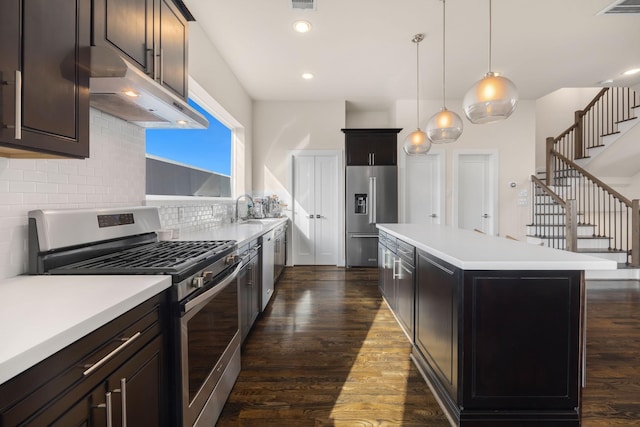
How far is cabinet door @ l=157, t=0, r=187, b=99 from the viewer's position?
182 centimetres

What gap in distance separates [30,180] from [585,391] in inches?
130

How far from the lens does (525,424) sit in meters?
1.55

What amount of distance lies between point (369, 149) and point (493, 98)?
345 cm

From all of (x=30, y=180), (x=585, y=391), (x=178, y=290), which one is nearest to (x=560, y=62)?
(x=585, y=391)

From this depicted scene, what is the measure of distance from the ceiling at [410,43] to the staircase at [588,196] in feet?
4.70

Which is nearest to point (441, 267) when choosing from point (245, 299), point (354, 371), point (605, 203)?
point (354, 371)

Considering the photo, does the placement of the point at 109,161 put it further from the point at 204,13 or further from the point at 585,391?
the point at 585,391

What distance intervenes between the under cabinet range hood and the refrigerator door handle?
3720 millimetres

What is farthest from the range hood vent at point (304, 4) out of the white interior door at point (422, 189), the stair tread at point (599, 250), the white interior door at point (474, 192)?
the stair tread at point (599, 250)

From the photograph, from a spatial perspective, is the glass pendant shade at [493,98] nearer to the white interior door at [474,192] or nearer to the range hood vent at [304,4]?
the range hood vent at [304,4]

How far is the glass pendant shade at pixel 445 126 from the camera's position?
112 inches

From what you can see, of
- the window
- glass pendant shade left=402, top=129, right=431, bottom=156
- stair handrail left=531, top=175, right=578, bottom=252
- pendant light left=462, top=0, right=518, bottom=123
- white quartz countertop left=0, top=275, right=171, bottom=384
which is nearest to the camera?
white quartz countertop left=0, top=275, right=171, bottom=384

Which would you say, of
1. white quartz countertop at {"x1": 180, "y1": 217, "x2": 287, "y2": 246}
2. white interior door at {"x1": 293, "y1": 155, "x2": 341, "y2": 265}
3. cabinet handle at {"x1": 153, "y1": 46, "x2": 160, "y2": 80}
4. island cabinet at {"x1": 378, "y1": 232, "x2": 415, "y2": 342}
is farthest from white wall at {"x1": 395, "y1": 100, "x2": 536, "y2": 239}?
cabinet handle at {"x1": 153, "y1": 46, "x2": 160, "y2": 80}

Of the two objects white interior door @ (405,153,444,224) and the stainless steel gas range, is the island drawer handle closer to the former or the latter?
the stainless steel gas range
